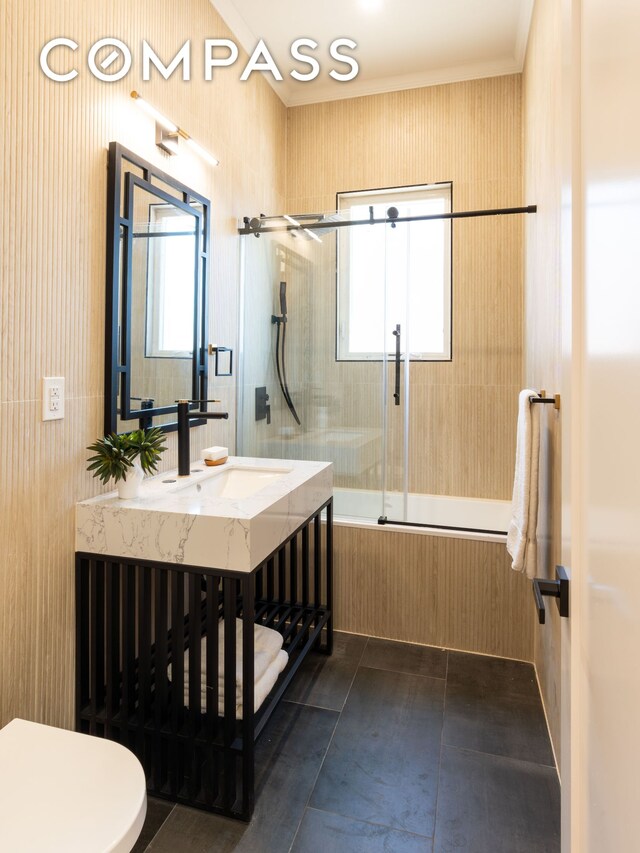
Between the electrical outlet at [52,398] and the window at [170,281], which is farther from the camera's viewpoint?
the window at [170,281]

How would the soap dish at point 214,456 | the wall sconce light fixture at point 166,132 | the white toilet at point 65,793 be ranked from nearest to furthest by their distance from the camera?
the white toilet at point 65,793 < the wall sconce light fixture at point 166,132 < the soap dish at point 214,456

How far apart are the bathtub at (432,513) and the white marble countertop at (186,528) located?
0.94 meters

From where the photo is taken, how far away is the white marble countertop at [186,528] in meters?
1.40

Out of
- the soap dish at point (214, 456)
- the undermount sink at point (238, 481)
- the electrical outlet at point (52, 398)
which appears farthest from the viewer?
the soap dish at point (214, 456)

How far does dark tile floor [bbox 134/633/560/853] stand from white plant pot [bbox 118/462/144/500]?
0.91 meters

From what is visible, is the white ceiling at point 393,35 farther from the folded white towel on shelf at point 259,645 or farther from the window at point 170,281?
the folded white towel on shelf at point 259,645

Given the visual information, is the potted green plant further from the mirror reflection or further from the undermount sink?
the undermount sink

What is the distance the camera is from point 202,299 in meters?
2.20

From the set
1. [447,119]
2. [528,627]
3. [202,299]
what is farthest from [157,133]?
[528,627]

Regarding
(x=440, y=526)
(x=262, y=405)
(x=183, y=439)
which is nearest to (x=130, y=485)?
(x=183, y=439)

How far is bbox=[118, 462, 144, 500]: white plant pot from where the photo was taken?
1547 millimetres

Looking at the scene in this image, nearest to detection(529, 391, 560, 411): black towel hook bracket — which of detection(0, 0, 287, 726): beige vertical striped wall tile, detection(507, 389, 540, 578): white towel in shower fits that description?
detection(507, 389, 540, 578): white towel in shower

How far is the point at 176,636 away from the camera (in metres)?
1.47

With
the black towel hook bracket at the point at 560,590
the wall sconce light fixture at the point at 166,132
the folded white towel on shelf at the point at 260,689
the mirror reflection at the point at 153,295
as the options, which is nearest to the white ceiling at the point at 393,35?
the wall sconce light fixture at the point at 166,132
